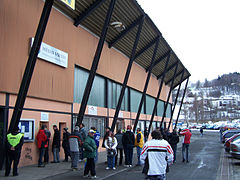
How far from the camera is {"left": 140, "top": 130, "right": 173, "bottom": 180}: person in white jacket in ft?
15.7

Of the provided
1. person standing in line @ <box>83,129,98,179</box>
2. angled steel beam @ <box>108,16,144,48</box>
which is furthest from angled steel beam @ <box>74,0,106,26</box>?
person standing in line @ <box>83,129,98,179</box>

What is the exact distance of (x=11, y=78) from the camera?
1096 centimetres

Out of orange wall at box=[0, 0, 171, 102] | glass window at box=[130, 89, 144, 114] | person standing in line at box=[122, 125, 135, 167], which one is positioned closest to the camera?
orange wall at box=[0, 0, 171, 102]

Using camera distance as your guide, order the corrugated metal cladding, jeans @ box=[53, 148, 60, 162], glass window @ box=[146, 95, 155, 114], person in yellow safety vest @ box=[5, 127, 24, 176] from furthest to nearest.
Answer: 1. glass window @ box=[146, 95, 155, 114]
2. the corrugated metal cladding
3. jeans @ box=[53, 148, 60, 162]
4. person in yellow safety vest @ box=[5, 127, 24, 176]

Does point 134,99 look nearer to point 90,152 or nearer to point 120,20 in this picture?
point 120,20

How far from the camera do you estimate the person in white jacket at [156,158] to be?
188 inches

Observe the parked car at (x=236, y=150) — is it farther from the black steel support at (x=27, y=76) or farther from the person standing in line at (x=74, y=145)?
the black steel support at (x=27, y=76)

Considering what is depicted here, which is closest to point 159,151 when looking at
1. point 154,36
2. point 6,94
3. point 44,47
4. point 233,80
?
point 6,94

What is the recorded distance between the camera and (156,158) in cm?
483

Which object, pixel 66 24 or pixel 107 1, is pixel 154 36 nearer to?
pixel 107 1

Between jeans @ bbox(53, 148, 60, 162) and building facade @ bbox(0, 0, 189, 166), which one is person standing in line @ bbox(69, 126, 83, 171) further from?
building facade @ bbox(0, 0, 189, 166)

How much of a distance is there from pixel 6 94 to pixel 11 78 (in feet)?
2.40

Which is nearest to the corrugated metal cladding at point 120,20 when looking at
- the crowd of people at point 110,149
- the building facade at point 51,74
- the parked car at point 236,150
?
the building facade at point 51,74

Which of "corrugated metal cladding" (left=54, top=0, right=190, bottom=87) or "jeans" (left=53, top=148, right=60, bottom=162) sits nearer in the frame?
"jeans" (left=53, top=148, right=60, bottom=162)
